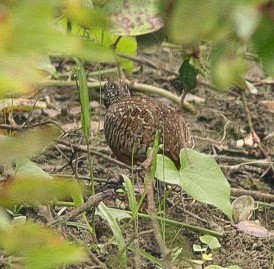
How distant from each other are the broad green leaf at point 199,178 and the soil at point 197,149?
0.19 metres

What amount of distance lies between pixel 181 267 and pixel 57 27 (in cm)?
206

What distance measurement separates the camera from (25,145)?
2.76ft

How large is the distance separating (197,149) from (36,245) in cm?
304

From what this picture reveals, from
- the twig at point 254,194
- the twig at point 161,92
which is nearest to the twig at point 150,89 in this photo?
the twig at point 161,92

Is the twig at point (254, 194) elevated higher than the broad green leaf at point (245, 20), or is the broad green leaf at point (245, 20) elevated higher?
the broad green leaf at point (245, 20)

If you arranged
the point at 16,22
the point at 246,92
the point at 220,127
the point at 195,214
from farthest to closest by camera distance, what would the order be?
the point at 246,92 → the point at 220,127 → the point at 195,214 → the point at 16,22

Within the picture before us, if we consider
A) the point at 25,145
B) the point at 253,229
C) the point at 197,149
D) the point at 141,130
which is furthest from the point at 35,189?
the point at 197,149

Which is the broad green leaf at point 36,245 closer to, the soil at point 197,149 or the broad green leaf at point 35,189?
the broad green leaf at point 35,189

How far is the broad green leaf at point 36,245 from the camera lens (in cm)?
87

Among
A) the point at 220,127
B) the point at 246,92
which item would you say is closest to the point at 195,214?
the point at 220,127

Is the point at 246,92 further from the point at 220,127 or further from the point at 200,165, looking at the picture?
the point at 200,165

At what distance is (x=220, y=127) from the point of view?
4.20 meters

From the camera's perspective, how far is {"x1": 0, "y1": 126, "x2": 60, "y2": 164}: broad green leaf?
84cm

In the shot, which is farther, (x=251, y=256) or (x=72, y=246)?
(x=251, y=256)
